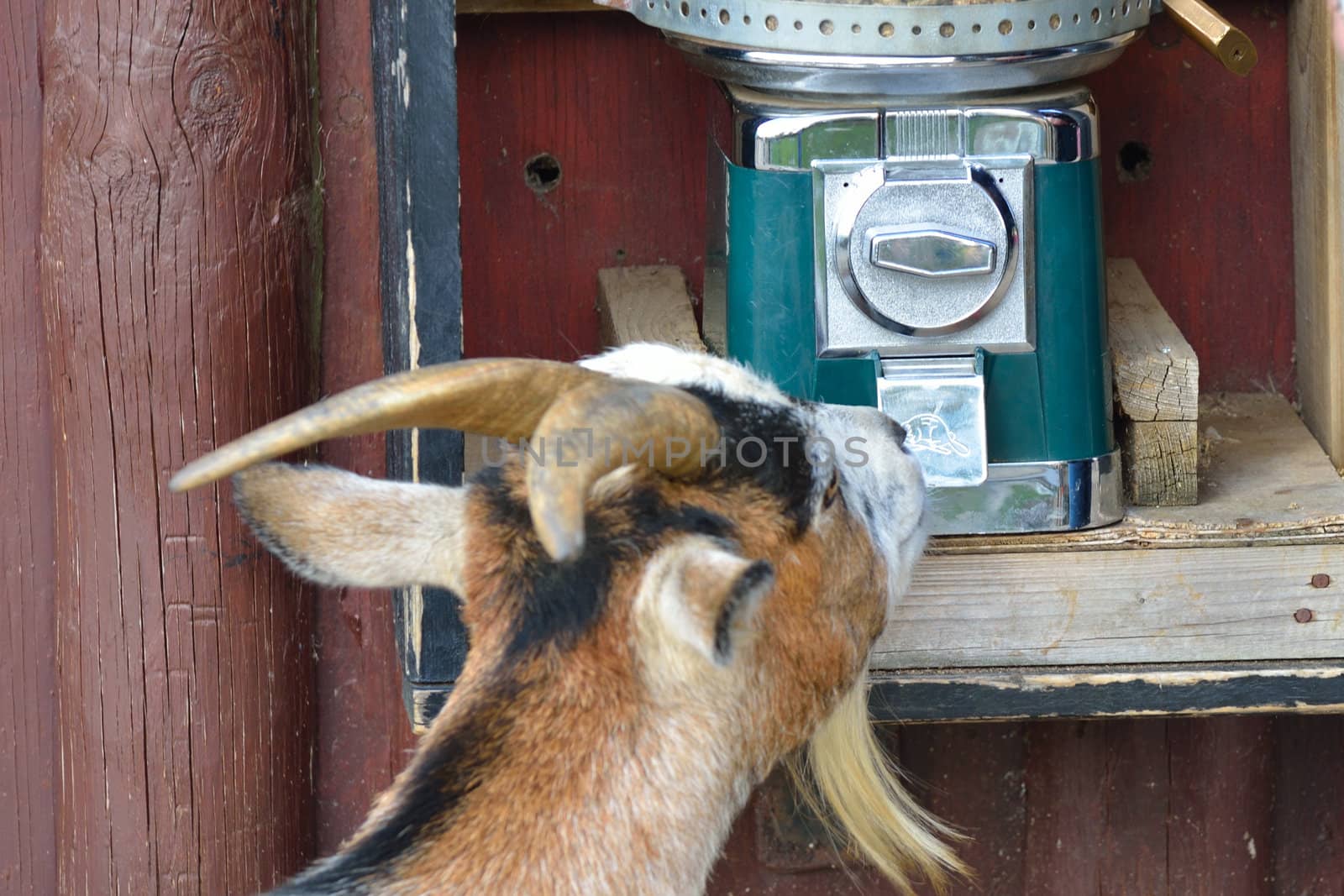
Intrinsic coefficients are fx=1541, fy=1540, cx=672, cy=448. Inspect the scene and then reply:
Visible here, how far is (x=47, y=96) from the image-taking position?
262cm

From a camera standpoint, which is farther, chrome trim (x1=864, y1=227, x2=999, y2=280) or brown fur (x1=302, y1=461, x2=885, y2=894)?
chrome trim (x1=864, y1=227, x2=999, y2=280)

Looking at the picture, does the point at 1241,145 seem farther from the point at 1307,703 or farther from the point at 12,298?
the point at 12,298

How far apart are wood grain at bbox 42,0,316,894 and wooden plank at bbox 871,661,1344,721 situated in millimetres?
1168

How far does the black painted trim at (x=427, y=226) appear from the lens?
222cm

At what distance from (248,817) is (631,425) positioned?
147 cm

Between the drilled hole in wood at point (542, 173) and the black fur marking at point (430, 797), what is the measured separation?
133cm

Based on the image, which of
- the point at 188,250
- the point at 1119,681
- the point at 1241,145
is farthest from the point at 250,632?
the point at 1241,145

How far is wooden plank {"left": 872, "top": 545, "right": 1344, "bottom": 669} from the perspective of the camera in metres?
2.38

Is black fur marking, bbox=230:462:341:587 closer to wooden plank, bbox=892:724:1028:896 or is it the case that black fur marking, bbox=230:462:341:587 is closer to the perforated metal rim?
the perforated metal rim

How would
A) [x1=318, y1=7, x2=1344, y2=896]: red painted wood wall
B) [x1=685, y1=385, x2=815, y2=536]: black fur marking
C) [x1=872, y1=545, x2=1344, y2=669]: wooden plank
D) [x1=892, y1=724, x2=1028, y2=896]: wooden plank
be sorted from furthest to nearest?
[x1=892, y1=724, x2=1028, y2=896]: wooden plank < [x1=318, y1=7, x2=1344, y2=896]: red painted wood wall < [x1=872, y1=545, x2=1344, y2=669]: wooden plank < [x1=685, y1=385, x2=815, y2=536]: black fur marking

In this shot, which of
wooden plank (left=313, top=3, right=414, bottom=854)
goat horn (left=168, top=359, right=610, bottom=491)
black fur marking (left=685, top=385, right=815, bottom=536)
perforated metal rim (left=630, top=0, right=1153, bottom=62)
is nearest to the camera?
goat horn (left=168, top=359, right=610, bottom=491)

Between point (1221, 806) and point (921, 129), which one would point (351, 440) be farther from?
point (1221, 806)

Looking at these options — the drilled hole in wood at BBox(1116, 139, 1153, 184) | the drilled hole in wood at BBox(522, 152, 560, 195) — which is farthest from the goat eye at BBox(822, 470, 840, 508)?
the drilled hole in wood at BBox(1116, 139, 1153, 184)

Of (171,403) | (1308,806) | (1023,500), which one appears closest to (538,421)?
(1023,500)
